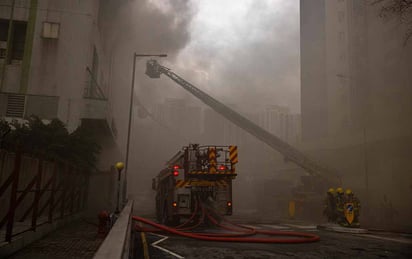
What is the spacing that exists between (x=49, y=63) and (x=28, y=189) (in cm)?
1529

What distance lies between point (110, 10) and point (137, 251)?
24.7 metres

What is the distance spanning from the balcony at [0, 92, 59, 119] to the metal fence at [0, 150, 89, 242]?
27.1ft

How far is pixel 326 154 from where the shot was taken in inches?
1471

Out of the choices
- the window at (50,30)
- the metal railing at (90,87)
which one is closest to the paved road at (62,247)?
the metal railing at (90,87)

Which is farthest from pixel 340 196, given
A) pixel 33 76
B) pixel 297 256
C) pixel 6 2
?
pixel 6 2

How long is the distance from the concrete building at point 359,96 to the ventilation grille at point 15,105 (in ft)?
66.4

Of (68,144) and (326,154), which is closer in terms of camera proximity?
(68,144)

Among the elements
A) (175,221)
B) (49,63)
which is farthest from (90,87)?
(175,221)

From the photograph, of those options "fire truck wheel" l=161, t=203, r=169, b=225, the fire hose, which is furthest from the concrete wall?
the fire hose

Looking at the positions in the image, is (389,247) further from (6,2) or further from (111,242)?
(6,2)

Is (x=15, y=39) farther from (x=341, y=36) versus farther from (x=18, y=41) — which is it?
(x=341, y=36)

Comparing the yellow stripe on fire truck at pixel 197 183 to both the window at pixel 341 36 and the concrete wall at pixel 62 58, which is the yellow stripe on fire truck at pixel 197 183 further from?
the window at pixel 341 36

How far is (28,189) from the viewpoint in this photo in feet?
23.2

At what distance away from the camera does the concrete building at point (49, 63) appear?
20.0 meters
